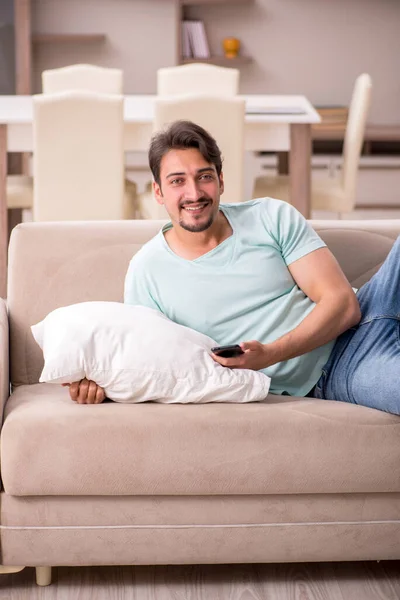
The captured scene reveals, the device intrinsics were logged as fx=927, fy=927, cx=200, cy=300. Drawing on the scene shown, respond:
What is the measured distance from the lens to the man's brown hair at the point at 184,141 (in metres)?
2.18

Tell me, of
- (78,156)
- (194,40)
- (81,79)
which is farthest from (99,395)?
(194,40)

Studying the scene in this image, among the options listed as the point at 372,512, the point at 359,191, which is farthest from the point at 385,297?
the point at 359,191

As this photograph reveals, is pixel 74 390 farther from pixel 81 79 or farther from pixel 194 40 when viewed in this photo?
pixel 194 40

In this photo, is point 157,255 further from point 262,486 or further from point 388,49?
point 388,49

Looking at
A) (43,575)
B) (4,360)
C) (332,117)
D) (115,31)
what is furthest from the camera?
(115,31)

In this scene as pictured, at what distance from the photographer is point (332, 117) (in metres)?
7.02

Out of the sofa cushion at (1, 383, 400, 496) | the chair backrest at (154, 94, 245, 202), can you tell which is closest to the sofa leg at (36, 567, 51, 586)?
the sofa cushion at (1, 383, 400, 496)

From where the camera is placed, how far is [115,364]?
192 cm

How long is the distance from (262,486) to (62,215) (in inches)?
103

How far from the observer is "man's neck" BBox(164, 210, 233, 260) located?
221 centimetres

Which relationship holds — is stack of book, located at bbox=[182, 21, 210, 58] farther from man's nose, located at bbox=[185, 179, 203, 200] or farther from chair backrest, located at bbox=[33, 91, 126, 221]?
man's nose, located at bbox=[185, 179, 203, 200]

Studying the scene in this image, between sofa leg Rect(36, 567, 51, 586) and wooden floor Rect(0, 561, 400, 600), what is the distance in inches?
Result: 0.6

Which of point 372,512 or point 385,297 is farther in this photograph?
point 385,297

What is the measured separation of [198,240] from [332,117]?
16.6ft
